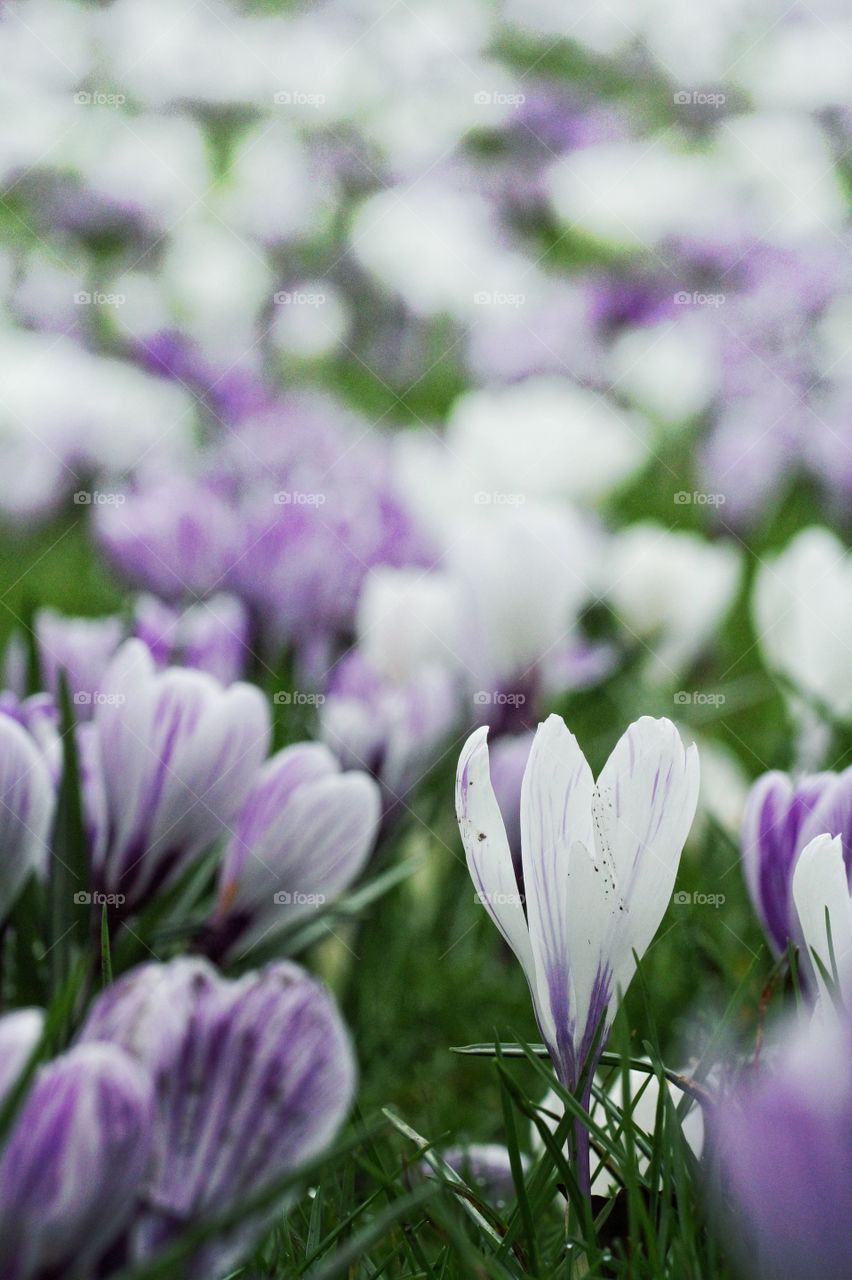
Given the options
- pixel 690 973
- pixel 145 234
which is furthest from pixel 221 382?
pixel 690 973

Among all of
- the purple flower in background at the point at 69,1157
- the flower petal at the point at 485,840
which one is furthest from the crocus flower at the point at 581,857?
the purple flower in background at the point at 69,1157

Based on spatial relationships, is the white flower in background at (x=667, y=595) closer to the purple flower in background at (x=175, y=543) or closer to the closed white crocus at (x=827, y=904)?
the purple flower in background at (x=175, y=543)

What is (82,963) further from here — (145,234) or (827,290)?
(145,234)

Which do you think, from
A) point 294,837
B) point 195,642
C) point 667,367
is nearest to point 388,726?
point 195,642

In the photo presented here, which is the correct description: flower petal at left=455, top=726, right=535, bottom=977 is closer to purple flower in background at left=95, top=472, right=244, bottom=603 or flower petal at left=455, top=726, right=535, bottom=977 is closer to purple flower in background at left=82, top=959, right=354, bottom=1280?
purple flower in background at left=82, top=959, right=354, bottom=1280

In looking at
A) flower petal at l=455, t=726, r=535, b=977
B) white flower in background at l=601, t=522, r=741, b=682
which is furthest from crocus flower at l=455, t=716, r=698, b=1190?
white flower in background at l=601, t=522, r=741, b=682
